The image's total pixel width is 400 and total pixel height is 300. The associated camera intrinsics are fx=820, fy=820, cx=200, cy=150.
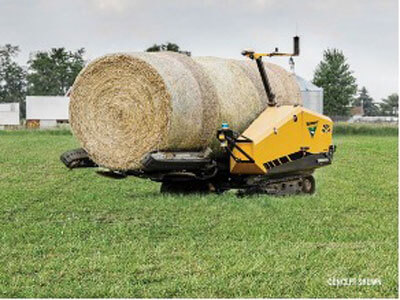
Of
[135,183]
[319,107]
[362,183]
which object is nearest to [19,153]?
[135,183]

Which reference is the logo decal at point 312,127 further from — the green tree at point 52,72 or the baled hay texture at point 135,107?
the green tree at point 52,72

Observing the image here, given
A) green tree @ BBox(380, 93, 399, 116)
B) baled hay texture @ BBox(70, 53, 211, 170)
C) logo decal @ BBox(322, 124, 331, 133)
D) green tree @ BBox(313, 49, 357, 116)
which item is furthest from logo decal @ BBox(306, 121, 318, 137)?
green tree @ BBox(380, 93, 399, 116)

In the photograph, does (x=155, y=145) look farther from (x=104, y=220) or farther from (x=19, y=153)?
(x=19, y=153)

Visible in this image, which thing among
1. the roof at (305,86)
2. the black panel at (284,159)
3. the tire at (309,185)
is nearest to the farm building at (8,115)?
the roof at (305,86)

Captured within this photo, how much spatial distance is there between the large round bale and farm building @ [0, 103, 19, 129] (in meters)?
A: 55.7

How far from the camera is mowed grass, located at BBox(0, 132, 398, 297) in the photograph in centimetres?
714

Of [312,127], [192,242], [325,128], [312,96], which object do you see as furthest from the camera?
[312,96]

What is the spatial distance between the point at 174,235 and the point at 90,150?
11.8ft

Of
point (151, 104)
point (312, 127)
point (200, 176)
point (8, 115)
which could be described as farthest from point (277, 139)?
point (8, 115)

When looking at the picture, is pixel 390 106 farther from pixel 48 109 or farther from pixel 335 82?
pixel 48 109

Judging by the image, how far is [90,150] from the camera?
1280cm

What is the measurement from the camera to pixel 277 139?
1309cm

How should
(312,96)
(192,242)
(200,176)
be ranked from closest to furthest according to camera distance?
(192,242) → (200,176) → (312,96)

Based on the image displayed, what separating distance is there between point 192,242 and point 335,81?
2820 inches
